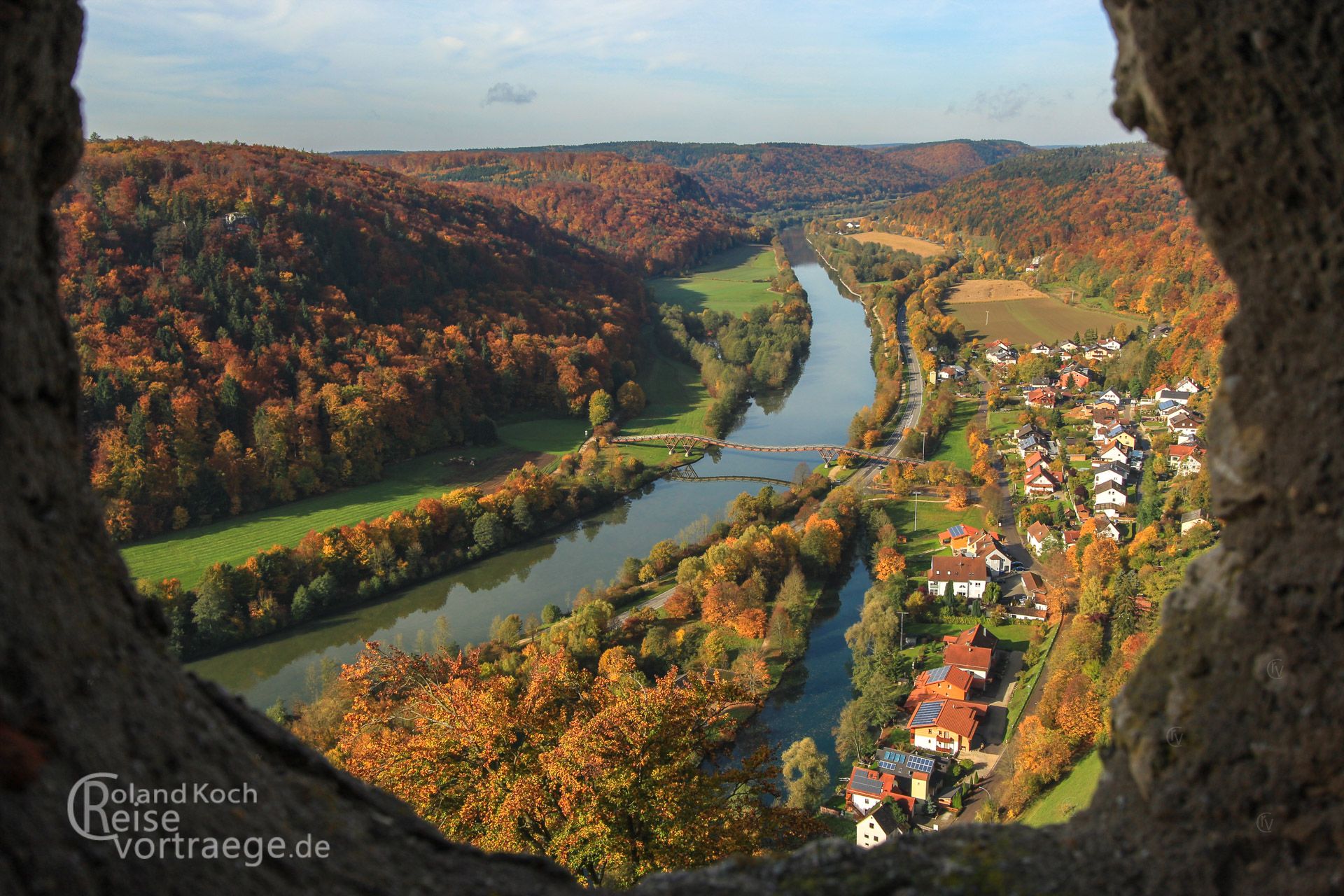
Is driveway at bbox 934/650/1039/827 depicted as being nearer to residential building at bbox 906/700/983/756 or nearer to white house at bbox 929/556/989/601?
residential building at bbox 906/700/983/756

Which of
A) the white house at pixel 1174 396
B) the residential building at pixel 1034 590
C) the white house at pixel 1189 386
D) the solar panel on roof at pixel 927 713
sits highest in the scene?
the white house at pixel 1189 386

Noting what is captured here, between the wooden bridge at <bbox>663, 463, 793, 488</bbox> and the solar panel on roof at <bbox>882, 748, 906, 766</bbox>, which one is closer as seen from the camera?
the solar panel on roof at <bbox>882, 748, 906, 766</bbox>

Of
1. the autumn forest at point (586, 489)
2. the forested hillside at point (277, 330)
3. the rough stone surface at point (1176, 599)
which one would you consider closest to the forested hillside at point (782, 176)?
the autumn forest at point (586, 489)

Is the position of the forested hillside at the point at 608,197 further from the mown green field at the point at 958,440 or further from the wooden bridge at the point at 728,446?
the wooden bridge at the point at 728,446

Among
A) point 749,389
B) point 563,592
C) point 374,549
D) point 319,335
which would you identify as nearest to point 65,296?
point 319,335

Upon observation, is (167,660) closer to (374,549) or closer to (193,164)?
(374,549)

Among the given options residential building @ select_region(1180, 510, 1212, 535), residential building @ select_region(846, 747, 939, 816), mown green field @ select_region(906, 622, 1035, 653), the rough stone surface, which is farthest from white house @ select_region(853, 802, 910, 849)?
residential building @ select_region(1180, 510, 1212, 535)
